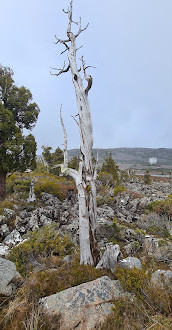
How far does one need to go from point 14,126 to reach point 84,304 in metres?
9.15

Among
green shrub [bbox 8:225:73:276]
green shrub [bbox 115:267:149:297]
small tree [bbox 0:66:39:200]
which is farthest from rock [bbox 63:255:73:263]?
small tree [bbox 0:66:39:200]

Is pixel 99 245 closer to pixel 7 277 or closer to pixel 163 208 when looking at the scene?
pixel 7 277

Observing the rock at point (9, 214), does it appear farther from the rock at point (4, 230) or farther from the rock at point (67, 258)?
the rock at point (67, 258)

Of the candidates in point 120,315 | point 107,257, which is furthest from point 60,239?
point 120,315

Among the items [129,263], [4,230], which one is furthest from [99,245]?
[4,230]

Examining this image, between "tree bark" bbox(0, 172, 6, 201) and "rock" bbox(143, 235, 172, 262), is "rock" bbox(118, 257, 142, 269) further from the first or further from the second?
"tree bark" bbox(0, 172, 6, 201)

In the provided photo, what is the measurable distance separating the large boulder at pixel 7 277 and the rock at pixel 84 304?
67 cm

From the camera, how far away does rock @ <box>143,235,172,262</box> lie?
4.55 meters

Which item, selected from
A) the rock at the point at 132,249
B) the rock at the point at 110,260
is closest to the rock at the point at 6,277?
the rock at the point at 110,260

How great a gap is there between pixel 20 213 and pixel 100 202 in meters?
5.88

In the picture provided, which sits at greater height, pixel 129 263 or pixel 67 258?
pixel 129 263

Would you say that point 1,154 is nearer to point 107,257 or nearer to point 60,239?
point 60,239

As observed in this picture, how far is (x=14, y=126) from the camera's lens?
8969 millimetres

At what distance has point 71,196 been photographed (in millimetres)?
12273
